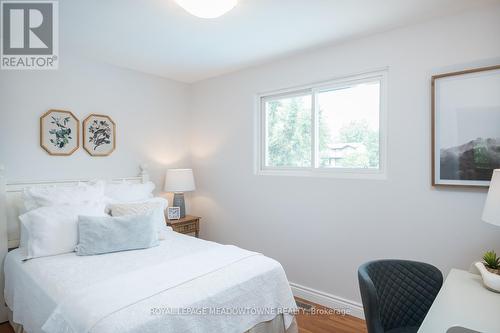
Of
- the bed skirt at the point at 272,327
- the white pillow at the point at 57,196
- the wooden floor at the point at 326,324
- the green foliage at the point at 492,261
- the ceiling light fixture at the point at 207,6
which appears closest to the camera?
the green foliage at the point at 492,261

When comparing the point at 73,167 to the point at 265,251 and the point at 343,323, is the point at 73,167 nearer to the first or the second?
the point at 265,251

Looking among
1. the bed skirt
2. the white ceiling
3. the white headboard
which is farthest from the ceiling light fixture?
the white headboard

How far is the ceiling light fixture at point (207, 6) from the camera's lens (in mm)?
1718

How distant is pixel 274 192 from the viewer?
311 centimetres

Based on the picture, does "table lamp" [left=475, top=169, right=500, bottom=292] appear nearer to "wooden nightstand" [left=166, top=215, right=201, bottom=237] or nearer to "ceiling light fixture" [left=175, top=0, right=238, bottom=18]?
"ceiling light fixture" [left=175, top=0, right=238, bottom=18]

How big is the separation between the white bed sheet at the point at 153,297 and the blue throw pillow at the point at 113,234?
0.23 ft

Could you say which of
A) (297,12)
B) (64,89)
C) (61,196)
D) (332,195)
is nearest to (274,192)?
(332,195)

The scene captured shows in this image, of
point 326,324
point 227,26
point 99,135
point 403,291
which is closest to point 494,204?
point 403,291

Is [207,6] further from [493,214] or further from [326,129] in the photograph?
[493,214]

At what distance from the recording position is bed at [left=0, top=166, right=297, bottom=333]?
1.42 meters

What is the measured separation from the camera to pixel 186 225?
3.49 m

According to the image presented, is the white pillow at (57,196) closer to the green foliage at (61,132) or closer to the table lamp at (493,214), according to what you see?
Answer: the green foliage at (61,132)
